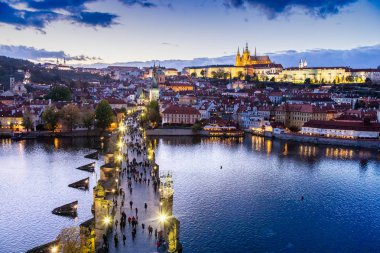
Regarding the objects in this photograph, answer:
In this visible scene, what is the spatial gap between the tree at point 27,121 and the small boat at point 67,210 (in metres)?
27.0

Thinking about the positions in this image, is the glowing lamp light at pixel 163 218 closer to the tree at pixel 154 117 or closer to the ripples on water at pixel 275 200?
the ripples on water at pixel 275 200

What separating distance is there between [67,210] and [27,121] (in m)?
27.7

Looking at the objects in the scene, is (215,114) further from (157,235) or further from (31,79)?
(31,79)

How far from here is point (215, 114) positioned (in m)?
57.6

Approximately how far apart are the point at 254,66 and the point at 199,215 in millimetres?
101965

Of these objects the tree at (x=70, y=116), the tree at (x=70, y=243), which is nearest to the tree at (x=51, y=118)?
the tree at (x=70, y=116)

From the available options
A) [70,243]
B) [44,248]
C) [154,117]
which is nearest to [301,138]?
[154,117]

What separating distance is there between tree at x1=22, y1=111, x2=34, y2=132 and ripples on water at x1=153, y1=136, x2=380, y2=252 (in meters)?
15.9

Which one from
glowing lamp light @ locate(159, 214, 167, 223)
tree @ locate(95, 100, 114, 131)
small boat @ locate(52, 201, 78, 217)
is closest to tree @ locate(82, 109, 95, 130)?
tree @ locate(95, 100, 114, 131)

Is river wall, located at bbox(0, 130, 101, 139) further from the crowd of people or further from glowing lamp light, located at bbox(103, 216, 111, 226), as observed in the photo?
glowing lamp light, located at bbox(103, 216, 111, 226)

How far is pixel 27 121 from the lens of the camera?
43.5 m

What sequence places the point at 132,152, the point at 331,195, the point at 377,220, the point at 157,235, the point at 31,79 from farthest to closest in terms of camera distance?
1. the point at 31,79
2. the point at 132,152
3. the point at 331,195
4. the point at 377,220
5. the point at 157,235

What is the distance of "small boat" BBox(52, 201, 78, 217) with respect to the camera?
60.2 feet

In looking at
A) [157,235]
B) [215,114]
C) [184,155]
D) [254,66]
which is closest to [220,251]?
[157,235]
